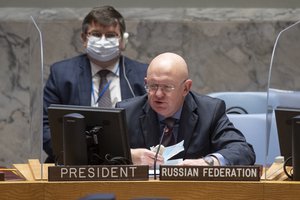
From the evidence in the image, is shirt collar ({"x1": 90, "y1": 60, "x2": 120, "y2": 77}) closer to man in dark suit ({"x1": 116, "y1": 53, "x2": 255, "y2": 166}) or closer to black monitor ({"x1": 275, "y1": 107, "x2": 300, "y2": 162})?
man in dark suit ({"x1": 116, "y1": 53, "x2": 255, "y2": 166})

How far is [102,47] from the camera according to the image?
6.07m

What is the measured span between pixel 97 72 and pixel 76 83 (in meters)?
0.16

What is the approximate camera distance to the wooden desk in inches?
155

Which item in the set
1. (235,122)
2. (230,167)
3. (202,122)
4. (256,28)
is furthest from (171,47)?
(230,167)

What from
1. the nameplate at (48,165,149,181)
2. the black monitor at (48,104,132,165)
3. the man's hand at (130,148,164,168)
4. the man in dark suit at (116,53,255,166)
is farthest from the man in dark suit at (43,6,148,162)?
the nameplate at (48,165,149,181)

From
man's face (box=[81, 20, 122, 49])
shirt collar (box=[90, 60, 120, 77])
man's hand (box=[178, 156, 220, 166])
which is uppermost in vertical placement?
man's face (box=[81, 20, 122, 49])

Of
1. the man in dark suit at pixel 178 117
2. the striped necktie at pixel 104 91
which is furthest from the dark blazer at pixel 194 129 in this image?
the striped necktie at pixel 104 91

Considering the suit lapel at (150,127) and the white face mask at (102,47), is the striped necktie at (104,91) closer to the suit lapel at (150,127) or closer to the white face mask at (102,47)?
the white face mask at (102,47)

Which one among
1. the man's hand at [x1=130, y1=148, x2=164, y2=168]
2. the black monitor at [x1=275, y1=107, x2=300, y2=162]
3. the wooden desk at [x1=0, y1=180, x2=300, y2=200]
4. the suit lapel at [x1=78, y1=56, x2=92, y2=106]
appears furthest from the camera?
the suit lapel at [x1=78, y1=56, x2=92, y2=106]

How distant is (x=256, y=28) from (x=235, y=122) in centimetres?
181

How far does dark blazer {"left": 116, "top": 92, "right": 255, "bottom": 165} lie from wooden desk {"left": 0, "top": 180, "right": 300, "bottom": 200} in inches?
32.5

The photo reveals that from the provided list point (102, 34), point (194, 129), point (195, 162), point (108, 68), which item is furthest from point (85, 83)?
point (195, 162)

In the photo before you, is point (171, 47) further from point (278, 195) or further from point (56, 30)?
point (278, 195)

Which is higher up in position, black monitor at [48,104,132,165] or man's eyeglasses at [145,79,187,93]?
man's eyeglasses at [145,79,187,93]
